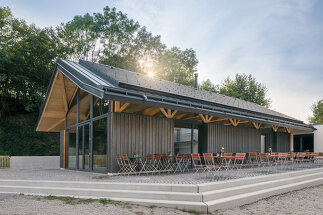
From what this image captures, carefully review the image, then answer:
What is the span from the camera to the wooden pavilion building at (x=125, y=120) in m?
9.41

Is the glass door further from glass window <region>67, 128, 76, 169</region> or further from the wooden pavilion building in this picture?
glass window <region>67, 128, 76, 169</region>

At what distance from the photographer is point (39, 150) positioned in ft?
74.4

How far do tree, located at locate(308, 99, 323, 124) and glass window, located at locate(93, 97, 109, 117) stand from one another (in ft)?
138

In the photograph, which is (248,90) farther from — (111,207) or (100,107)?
(111,207)

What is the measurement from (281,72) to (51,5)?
18.3 meters

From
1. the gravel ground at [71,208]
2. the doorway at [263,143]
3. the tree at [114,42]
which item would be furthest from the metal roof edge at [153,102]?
the tree at [114,42]

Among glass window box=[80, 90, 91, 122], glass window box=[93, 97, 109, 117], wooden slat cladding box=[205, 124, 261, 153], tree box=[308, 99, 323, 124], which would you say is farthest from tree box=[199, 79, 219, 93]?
glass window box=[93, 97, 109, 117]

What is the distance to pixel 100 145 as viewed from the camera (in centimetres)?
996

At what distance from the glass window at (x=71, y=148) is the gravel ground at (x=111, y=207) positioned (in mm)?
5484

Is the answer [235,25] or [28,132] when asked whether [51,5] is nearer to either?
[28,132]

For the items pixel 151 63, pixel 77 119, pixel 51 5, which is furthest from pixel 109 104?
pixel 151 63

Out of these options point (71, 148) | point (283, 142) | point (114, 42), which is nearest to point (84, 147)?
point (71, 148)

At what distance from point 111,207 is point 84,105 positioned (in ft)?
22.3

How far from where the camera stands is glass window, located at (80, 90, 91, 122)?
36.7 feet
